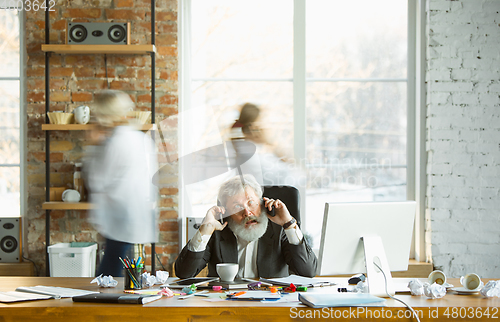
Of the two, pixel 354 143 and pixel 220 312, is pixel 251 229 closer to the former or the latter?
pixel 220 312

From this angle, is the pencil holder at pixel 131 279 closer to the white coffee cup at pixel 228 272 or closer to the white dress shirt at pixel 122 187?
the white coffee cup at pixel 228 272

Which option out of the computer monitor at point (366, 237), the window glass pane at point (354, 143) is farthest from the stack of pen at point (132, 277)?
the window glass pane at point (354, 143)

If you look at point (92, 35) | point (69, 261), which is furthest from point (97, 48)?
point (69, 261)

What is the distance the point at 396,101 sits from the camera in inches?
126

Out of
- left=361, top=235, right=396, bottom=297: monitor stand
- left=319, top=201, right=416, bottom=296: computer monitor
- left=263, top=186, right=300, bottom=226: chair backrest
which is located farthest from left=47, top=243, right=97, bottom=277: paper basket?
left=361, top=235, right=396, bottom=297: monitor stand

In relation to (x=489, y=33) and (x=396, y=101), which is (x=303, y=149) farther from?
(x=489, y=33)

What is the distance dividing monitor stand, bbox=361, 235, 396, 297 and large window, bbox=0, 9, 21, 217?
262cm

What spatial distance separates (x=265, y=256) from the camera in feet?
6.25

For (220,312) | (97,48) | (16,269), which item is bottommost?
(16,269)

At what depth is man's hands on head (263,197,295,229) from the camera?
5.84ft

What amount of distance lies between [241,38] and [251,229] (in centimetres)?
180

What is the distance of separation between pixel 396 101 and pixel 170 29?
5.59 ft

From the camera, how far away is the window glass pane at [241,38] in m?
3.19

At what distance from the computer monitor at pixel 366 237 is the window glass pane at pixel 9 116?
256cm
